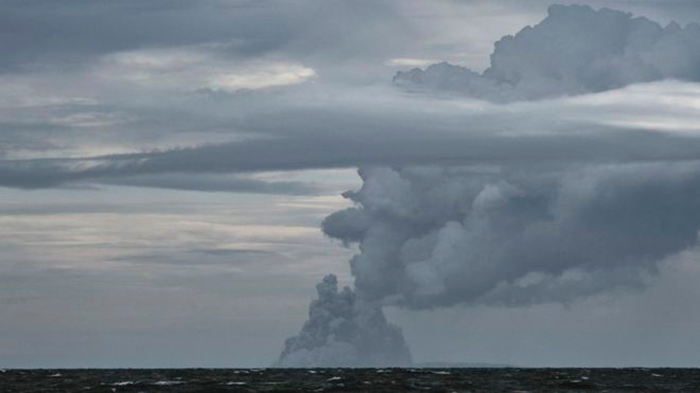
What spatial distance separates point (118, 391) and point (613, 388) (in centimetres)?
4437

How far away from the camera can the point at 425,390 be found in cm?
10481

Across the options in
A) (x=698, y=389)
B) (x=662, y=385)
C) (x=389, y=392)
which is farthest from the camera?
(x=662, y=385)

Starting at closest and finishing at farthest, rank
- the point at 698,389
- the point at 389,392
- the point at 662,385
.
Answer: the point at 389,392
the point at 698,389
the point at 662,385

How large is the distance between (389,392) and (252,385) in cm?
1914

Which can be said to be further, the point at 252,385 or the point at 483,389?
the point at 252,385

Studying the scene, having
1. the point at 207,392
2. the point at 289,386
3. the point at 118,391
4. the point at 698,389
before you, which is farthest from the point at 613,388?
the point at 118,391

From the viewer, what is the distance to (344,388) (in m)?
109

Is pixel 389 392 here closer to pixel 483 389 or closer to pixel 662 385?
pixel 483 389

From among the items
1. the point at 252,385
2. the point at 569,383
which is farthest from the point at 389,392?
the point at 569,383

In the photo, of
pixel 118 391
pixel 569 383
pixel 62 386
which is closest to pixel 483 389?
pixel 569 383

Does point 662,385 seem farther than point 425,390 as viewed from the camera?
Yes

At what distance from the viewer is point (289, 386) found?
114 metres

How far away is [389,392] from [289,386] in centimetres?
1452

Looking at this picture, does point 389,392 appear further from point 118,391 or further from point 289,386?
point 118,391
